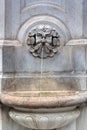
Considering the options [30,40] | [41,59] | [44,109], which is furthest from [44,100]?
[30,40]

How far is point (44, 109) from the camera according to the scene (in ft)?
14.5

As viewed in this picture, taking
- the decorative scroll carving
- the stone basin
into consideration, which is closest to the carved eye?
the decorative scroll carving

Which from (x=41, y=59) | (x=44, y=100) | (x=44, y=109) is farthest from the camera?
(x=41, y=59)

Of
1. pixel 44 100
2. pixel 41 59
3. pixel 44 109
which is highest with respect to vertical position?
pixel 41 59

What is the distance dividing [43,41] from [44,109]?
1.15m

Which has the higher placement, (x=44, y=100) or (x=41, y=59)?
(x=41, y=59)

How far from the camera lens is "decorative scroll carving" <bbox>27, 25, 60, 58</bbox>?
511 cm

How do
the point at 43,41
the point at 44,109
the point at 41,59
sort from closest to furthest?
the point at 44,109, the point at 43,41, the point at 41,59

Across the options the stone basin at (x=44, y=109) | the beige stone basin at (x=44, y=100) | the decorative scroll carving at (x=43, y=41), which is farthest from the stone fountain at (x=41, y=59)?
the beige stone basin at (x=44, y=100)

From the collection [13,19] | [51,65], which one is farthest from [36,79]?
[13,19]

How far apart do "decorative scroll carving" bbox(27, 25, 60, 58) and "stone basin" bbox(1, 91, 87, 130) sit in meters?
0.80

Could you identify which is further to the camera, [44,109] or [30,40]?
[30,40]

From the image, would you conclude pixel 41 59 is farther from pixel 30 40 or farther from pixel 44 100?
pixel 44 100

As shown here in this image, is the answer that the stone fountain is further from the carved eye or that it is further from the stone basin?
the stone basin
